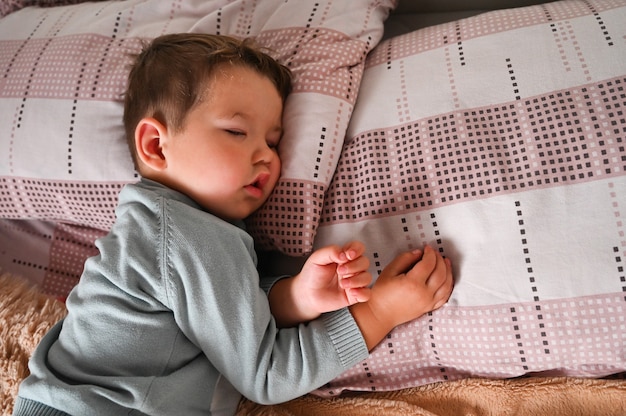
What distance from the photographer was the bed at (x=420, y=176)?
2.66 feet

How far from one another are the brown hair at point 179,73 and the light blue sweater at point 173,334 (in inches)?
6.5

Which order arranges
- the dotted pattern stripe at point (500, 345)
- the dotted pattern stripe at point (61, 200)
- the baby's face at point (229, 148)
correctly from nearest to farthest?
1. the dotted pattern stripe at point (500, 345)
2. the baby's face at point (229, 148)
3. the dotted pattern stripe at point (61, 200)

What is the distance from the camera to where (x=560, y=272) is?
2.63ft

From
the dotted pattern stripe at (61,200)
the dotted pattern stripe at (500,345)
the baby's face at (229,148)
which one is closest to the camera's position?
the dotted pattern stripe at (500,345)

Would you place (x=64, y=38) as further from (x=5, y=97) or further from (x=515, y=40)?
(x=515, y=40)

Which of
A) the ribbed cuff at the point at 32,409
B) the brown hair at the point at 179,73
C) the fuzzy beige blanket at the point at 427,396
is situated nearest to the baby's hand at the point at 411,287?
the fuzzy beige blanket at the point at 427,396

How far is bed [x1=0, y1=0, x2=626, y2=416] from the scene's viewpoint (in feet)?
2.66

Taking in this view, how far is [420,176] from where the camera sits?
0.90 m

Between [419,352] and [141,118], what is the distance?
60 centimetres

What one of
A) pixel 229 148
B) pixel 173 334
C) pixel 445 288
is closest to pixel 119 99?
pixel 229 148

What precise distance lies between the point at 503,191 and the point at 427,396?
34 centimetres

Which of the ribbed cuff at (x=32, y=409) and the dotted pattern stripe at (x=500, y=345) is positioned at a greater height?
the dotted pattern stripe at (x=500, y=345)

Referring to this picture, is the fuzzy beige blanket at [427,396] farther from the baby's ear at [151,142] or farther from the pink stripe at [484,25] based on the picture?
the pink stripe at [484,25]

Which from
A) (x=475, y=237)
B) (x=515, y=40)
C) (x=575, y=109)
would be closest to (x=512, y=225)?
(x=475, y=237)
